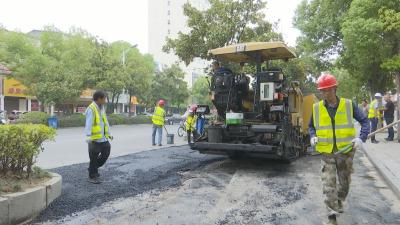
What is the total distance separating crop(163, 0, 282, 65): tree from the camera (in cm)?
1599

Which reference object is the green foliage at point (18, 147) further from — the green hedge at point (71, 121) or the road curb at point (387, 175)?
the green hedge at point (71, 121)

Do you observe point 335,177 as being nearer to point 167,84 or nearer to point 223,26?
point 223,26

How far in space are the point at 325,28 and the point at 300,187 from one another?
17.6 metres

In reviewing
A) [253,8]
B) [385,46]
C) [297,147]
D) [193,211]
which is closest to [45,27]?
[253,8]

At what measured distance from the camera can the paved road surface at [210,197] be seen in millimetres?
4789

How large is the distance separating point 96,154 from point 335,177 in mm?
3788

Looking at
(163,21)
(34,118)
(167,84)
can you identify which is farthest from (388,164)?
(163,21)

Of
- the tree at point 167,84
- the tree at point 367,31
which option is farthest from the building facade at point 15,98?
the tree at point 367,31

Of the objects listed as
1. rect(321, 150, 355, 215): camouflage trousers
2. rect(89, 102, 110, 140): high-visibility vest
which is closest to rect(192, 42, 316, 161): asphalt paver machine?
rect(89, 102, 110, 140): high-visibility vest

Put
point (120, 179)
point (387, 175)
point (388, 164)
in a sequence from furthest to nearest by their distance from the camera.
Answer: point (388, 164), point (387, 175), point (120, 179)

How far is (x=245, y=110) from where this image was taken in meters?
8.74

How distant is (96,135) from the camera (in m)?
6.57

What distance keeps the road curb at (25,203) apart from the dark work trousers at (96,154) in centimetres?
139

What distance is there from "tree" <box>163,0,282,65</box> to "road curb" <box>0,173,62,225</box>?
11.7 m
